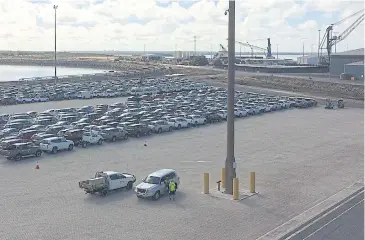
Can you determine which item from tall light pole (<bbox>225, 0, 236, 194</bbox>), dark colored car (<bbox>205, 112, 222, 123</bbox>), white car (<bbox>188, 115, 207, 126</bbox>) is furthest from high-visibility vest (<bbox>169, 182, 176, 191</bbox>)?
dark colored car (<bbox>205, 112, 222, 123</bbox>)

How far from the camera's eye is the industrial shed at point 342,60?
93.8m

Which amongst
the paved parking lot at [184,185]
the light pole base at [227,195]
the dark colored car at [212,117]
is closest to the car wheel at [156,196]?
the paved parking lot at [184,185]

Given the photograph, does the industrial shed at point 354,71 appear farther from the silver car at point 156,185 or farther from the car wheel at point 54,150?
the silver car at point 156,185

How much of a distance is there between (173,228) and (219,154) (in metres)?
11.9

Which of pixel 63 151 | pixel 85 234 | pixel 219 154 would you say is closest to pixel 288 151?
pixel 219 154

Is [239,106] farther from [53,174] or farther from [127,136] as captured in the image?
[53,174]

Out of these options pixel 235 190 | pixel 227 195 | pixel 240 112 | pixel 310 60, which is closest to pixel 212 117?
pixel 240 112

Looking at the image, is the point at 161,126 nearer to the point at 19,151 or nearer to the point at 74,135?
the point at 74,135

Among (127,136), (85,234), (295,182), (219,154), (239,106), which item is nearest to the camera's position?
(85,234)

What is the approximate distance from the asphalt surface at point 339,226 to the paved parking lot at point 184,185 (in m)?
1.09

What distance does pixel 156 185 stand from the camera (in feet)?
57.9

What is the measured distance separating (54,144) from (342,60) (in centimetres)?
7898

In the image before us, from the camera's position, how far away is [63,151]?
26.2 m

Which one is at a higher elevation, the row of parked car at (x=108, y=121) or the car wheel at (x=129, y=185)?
the row of parked car at (x=108, y=121)
